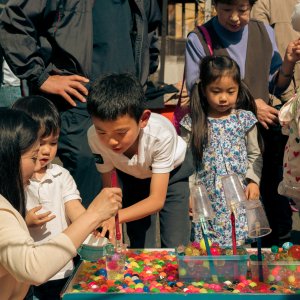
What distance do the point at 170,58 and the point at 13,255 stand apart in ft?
29.5

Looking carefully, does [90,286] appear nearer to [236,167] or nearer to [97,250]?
[97,250]

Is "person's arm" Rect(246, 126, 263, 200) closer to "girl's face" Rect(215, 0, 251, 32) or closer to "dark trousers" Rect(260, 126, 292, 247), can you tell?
"dark trousers" Rect(260, 126, 292, 247)

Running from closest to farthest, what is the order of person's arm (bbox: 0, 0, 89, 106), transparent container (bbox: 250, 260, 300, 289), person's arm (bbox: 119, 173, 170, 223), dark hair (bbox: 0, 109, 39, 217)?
1. dark hair (bbox: 0, 109, 39, 217)
2. transparent container (bbox: 250, 260, 300, 289)
3. person's arm (bbox: 119, 173, 170, 223)
4. person's arm (bbox: 0, 0, 89, 106)

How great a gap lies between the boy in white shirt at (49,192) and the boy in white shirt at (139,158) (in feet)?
0.71

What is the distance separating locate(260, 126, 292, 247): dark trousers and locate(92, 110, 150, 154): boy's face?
1.23 meters

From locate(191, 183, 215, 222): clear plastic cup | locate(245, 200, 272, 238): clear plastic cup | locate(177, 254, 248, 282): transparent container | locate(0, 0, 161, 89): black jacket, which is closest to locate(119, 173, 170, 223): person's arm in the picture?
locate(191, 183, 215, 222): clear plastic cup

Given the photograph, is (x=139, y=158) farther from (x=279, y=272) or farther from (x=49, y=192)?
(x=279, y=272)

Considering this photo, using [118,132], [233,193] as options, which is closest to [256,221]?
[233,193]

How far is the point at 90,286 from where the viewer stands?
8.24ft

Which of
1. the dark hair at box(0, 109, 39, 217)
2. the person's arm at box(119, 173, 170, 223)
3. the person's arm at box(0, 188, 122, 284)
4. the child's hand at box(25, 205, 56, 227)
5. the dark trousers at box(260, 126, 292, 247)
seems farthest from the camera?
the dark trousers at box(260, 126, 292, 247)

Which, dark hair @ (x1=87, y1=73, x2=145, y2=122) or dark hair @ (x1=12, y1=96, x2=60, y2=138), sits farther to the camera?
dark hair @ (x1=12, y1=96, x2=60, y2=138)

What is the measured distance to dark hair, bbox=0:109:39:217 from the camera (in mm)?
2264

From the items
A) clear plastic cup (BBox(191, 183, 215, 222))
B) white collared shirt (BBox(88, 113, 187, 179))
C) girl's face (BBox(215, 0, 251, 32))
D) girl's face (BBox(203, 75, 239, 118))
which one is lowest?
clear plastic cup (BBox(191, 183, 215, 222))

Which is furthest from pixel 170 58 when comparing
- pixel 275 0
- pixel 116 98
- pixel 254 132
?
pixel 116 98
